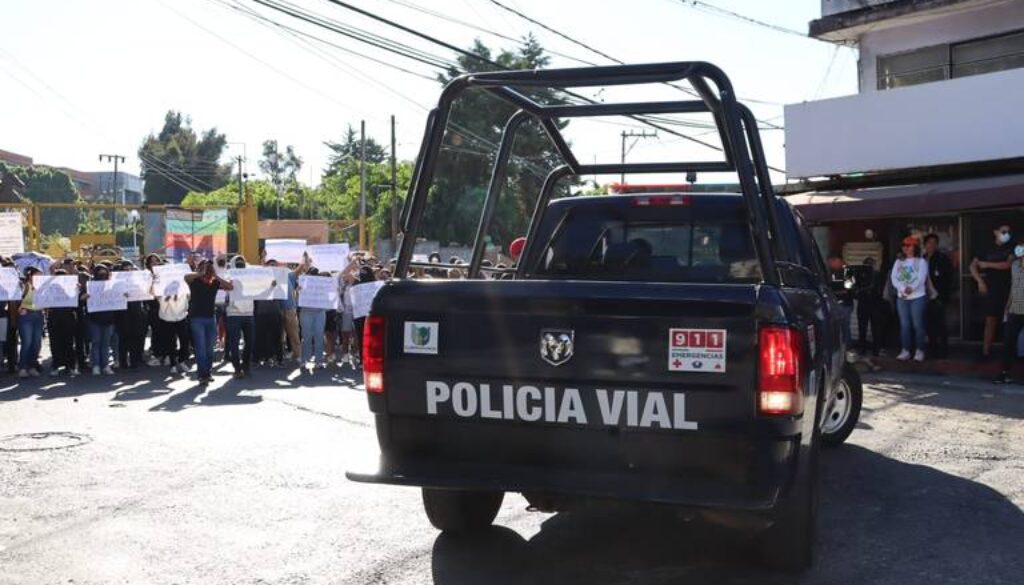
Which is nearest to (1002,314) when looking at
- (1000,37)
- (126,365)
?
(1000,37)

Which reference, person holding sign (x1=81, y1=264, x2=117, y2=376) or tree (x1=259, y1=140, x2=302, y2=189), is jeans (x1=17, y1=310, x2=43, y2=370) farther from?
tree (x1=259, y1=140, x2=302, y2=189)

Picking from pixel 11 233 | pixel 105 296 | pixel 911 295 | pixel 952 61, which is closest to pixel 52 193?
pixel 11 233

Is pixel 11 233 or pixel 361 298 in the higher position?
pixel 11 233

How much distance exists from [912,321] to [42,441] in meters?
11.3

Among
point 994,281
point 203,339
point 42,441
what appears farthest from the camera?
point 994,281

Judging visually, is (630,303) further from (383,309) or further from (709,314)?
(383,309)

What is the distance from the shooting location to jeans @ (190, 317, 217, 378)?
12750 mm

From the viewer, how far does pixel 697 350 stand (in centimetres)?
391

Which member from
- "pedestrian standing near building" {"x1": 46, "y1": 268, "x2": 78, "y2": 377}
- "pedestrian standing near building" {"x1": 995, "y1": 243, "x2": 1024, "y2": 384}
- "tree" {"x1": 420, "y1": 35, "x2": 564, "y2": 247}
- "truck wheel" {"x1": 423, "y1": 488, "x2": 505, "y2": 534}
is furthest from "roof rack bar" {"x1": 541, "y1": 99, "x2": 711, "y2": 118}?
"tree" {"x1": 420, "y1": 35, "x2": 564, "y2": 247}

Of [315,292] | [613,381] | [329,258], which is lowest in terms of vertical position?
[613,381]

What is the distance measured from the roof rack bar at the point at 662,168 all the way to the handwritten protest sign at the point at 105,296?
957 cm

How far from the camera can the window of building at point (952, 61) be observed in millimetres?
16766

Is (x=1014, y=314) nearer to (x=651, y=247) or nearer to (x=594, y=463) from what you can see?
(x=651, y=247)

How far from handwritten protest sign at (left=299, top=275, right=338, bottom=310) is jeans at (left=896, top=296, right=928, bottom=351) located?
847cm
